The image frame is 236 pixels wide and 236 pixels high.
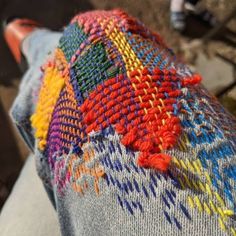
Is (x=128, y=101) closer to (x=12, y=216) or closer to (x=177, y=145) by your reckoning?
(x=177, y=145)

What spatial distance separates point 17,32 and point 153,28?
0.52 meters

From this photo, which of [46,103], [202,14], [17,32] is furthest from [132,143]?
[202,14]

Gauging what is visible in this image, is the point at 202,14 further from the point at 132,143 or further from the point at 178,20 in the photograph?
the point at 132,143

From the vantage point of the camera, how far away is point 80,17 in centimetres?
90

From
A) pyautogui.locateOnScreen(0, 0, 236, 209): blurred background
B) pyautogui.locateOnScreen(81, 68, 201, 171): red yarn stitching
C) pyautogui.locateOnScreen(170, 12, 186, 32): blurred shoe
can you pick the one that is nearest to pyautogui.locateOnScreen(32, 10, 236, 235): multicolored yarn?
pyautogui.locateOnScreen(81, 68, 201, 171): red yarn stitching

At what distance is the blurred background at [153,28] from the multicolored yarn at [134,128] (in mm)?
746

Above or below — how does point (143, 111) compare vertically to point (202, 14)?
above

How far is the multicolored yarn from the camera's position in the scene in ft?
1.91

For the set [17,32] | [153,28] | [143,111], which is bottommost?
[153,28]

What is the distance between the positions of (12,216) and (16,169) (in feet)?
1.99

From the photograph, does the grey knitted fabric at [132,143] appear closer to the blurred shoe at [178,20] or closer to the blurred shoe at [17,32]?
the blurred shoe at [17,32]

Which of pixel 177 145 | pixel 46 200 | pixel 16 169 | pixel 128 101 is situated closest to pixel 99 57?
pixel 128 101

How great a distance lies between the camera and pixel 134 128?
0.64m

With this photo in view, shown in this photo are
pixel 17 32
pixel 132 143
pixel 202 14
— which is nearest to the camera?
pixel 132 143
